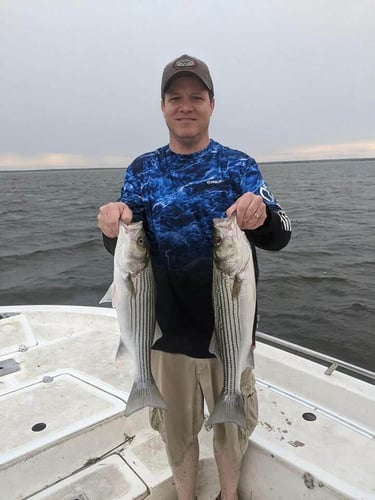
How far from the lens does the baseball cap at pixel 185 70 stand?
9.23ft

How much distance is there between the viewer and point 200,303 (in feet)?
9.48

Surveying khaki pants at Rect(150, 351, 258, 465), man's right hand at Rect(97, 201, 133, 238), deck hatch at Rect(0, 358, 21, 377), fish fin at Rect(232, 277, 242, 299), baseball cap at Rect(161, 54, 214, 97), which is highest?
baseball cap at Rect(161, 54, 214, 97)

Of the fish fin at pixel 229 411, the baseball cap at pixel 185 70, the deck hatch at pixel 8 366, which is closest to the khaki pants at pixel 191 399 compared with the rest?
the fish fin at pixel 229 411

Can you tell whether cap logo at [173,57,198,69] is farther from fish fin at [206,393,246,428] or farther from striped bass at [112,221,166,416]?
fish fin at [206,393,246,428]

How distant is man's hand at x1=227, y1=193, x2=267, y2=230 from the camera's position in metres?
2.39

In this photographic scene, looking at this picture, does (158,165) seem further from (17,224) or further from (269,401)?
(17,224)

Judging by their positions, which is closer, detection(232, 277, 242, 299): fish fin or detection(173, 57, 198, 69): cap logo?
detection(232, 277, 242, 299): fish fin

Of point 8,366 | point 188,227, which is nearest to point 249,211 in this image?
point 188,227

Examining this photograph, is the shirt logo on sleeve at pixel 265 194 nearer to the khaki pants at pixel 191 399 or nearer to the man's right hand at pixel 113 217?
the man's right hand at pixel 113 217

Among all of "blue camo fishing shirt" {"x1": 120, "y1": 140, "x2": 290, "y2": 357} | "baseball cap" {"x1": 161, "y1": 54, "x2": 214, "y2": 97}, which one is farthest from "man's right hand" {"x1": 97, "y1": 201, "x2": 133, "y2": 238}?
"baseball cap" {"x1": 161, "y1": 54, "x2": 214, "y2": 97}

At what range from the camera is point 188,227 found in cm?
286

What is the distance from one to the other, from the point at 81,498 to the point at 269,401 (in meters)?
1.77

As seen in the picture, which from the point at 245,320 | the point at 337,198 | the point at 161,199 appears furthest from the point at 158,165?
the point at 337,198

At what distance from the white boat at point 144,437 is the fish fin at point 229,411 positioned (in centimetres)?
71
